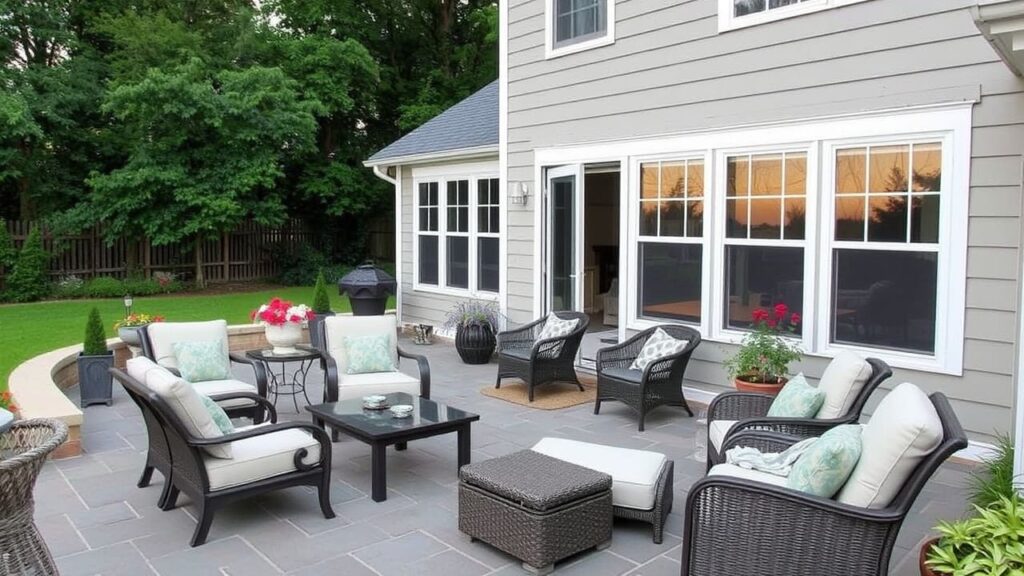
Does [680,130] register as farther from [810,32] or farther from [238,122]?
[238,122]

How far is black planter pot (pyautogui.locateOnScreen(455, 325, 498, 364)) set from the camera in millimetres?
9023

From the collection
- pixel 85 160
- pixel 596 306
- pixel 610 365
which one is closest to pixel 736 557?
pixel 610 365

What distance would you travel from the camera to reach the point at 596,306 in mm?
11828

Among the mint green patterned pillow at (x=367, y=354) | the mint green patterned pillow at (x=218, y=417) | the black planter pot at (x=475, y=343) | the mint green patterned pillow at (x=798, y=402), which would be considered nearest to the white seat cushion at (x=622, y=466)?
the mint green patterned pillow at (x=798, y=402)

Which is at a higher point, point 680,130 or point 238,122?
point 238,122

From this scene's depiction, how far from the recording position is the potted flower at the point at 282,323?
647 centimetres

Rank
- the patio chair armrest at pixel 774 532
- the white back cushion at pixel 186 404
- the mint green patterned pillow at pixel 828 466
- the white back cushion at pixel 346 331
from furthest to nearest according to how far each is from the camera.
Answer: the white back cushion at pixel 346 331, the white back cushion at pixel 186 404, the mint green patterned pillow at pixel 828 466, the patio chair armrest at pixel 774 532

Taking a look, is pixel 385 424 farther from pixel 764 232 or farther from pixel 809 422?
pixel 764 232

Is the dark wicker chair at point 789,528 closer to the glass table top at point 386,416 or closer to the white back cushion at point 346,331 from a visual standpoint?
the glass table top at point 386,416

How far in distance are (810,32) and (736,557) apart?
4403 millimetres

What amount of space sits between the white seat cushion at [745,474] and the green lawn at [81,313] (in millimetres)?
6842

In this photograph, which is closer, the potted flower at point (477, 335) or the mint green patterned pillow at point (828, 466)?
the mint green patterned pillow at point (828, 466)

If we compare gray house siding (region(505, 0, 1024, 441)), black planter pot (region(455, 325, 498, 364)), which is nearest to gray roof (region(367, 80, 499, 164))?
gray house siding (region(505, 0, 1024, 441))

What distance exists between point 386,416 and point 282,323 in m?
2.06
